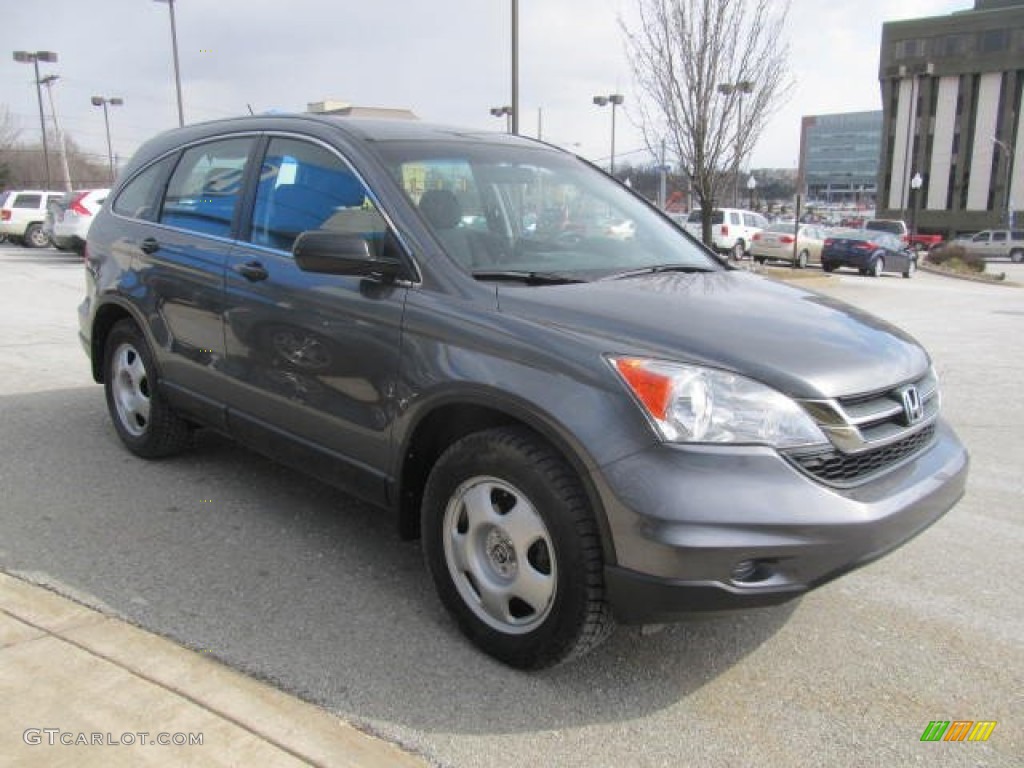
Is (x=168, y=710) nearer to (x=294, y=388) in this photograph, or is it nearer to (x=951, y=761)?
(x=294, y=388)

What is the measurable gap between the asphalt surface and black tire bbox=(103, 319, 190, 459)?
0.13 meters

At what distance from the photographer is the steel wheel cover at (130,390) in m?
4.87

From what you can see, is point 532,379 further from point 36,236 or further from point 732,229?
point 732,229

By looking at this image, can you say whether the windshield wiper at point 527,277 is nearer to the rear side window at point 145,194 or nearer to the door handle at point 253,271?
the door handle at point 253,271

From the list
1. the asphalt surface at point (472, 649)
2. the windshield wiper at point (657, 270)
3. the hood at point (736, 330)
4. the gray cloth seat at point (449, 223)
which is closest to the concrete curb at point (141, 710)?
the asphalt surface at point (472, 649)

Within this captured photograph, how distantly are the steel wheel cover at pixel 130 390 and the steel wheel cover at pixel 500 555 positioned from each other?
2.57m

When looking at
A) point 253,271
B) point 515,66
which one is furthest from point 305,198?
point 515,66

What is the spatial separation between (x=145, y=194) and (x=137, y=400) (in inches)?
45.6

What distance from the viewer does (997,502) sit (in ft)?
15.4

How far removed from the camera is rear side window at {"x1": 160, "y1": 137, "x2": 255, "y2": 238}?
413 cm

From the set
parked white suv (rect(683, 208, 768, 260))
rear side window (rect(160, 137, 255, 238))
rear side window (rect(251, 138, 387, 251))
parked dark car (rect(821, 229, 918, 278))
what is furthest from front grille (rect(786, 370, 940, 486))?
parked white suv (rect(683, 208, 768, 260))

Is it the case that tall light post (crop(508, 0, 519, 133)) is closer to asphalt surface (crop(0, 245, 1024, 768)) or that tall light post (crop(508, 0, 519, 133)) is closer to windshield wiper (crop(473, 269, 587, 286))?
asphalt surface (crop(0, 245, 1024, 768))

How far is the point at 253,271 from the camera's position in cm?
380

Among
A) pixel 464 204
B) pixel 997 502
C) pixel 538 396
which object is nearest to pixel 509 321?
pixel 538 396
